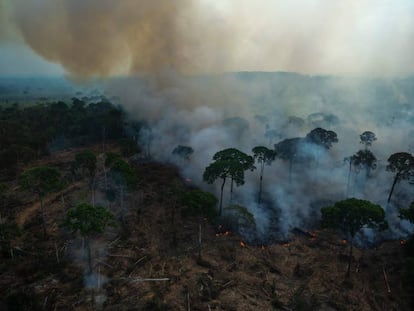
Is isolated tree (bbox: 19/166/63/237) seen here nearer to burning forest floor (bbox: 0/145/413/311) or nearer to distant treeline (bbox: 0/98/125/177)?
burning forest floor (bbox: 0/145/413/311)

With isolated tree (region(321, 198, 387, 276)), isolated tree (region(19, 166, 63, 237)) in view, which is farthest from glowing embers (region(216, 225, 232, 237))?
isolated tree (region(19, 166, 63, 237))

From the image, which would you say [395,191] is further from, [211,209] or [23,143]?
[23,143]

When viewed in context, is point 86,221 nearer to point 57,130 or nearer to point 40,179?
point 40,179

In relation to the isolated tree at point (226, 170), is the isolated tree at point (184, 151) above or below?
above

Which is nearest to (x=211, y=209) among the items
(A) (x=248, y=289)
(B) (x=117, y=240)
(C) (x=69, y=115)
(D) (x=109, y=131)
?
(A) (x=248, y=289)

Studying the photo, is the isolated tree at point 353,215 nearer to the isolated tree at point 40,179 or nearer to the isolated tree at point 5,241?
the isolated tree at point 40,179

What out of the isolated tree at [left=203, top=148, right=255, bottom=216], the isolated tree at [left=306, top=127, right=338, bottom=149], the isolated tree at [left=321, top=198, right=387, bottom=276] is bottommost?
the isolated tree at [left=321, top=198, right=387, bottom=276]

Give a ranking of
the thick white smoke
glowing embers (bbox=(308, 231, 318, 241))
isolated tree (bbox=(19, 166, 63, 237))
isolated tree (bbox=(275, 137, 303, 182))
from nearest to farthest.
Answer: isolated tree (bbox=(19, 166, 63, 237)) < glowing embers (bbox=(308, 231, 318, 241)) < the thick white smoke < isolated tree (bbox=(275, 137, 303, 182))

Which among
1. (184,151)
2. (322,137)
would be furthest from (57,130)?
(322,137)

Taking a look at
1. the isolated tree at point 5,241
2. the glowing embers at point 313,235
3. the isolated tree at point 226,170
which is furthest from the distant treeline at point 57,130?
the glowing embers at point 313,235
